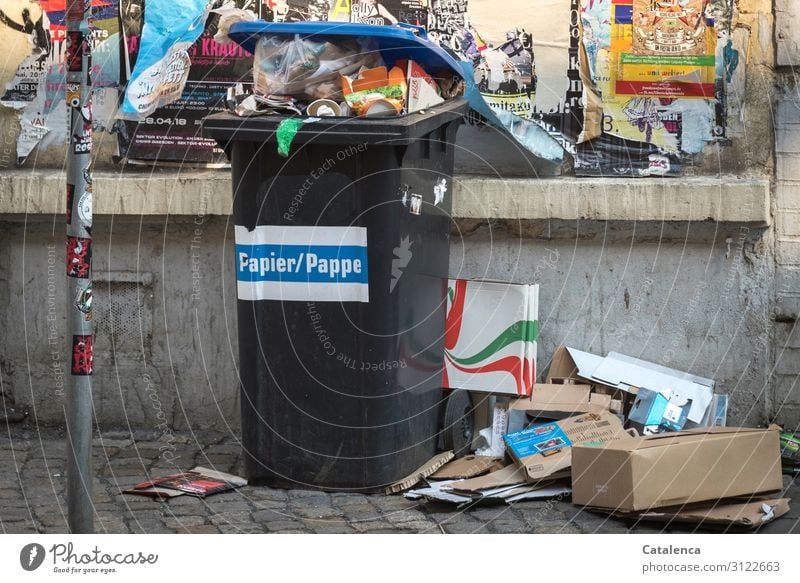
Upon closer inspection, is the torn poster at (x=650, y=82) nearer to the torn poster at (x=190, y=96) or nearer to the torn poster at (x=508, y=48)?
the torn poster at (x=508, y=48)

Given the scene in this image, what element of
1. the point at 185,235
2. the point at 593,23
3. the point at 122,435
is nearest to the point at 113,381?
the point at 122,435

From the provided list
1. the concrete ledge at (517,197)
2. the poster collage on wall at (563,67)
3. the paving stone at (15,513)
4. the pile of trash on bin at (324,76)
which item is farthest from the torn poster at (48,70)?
the paving stone at (15,513)

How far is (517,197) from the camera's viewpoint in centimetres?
536

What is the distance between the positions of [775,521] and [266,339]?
200 cm

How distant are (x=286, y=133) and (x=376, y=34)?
1.72 ft

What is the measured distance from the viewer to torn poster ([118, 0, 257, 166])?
548cm

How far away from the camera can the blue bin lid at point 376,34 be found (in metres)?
4.50

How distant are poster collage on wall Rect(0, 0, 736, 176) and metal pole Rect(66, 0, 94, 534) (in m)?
1.85

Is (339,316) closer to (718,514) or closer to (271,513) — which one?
(271,513)

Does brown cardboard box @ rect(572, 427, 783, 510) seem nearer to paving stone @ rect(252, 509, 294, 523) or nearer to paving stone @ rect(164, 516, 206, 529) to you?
paving stone @ rect(252, 509, 294, 523)

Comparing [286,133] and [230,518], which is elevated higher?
[286,133]

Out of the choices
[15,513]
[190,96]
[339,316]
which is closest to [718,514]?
[339,316]

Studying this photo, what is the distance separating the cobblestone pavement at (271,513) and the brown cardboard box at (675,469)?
11cm

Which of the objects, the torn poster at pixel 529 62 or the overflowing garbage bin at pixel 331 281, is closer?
the overflowing garbage bin at pixel 331 281
